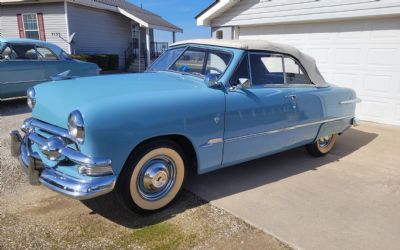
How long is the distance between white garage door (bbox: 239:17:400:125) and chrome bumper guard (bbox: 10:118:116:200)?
6788 millimetres

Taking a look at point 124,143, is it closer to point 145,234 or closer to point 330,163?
point 145,234

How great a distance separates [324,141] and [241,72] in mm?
2290

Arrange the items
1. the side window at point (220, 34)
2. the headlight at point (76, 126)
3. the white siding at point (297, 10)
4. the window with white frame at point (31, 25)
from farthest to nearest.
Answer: the window with white frame at point (31, 25) → the side window at point (220, 34) → the white siding at point (297, 10) → the headlight at point (76, 126)

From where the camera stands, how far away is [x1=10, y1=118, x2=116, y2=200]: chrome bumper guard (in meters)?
2.75

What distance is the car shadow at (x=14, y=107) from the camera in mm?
7956

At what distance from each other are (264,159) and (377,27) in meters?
4.55

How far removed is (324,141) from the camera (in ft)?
17.8

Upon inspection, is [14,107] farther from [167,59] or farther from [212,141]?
[212,141]

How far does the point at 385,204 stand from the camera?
3.79 meters

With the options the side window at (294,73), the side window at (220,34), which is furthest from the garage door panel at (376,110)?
the side window at (220,34)

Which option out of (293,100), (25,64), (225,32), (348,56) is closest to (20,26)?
(25,64)

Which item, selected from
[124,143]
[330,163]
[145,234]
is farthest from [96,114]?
[330,163]

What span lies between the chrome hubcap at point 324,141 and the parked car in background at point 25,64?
5.41 m

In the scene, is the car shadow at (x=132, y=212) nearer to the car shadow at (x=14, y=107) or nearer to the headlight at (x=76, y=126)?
the headlight at (x=76, y=126)
